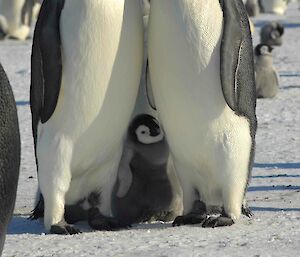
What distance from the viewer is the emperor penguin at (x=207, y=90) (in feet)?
17.9

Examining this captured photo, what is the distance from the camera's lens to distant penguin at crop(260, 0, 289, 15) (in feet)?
98.8

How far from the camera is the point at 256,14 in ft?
93.0

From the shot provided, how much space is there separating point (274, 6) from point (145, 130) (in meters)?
25.1

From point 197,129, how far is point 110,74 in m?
0.49

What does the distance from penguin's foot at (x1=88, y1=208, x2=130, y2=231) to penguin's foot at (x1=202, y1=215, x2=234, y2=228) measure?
406 mm

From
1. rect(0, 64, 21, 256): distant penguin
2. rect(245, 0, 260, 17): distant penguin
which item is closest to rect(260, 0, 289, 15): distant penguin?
rect(245, 0, 260, 17): distant penguin

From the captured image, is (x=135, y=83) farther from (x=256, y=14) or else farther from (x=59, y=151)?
(x=256, y=14)

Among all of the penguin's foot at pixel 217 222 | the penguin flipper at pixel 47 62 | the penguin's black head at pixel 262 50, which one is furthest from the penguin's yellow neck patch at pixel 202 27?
the penguin's black head at pixel 262 50

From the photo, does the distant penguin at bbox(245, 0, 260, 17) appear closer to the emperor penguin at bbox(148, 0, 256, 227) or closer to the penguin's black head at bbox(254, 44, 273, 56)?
the penguin's black head at bbox(254, 44, 273, 56)

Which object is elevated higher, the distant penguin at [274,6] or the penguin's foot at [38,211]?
the penguin's foot at [38,211]

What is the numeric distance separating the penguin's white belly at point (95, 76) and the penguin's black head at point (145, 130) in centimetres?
14

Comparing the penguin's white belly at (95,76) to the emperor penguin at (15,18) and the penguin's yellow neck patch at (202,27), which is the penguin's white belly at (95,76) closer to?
the penguin's yellow neck patch at (202,27)

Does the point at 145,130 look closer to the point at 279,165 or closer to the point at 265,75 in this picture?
the point at 279,165

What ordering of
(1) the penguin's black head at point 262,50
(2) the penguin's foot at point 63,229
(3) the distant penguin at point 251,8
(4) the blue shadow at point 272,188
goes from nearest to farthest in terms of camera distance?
(2) the penguin's foot at point 63,229
(4) the blue shadow at point 272,188
(1) the penguin's black head at point 262,50
(3) the distant penguin at point 251,8
